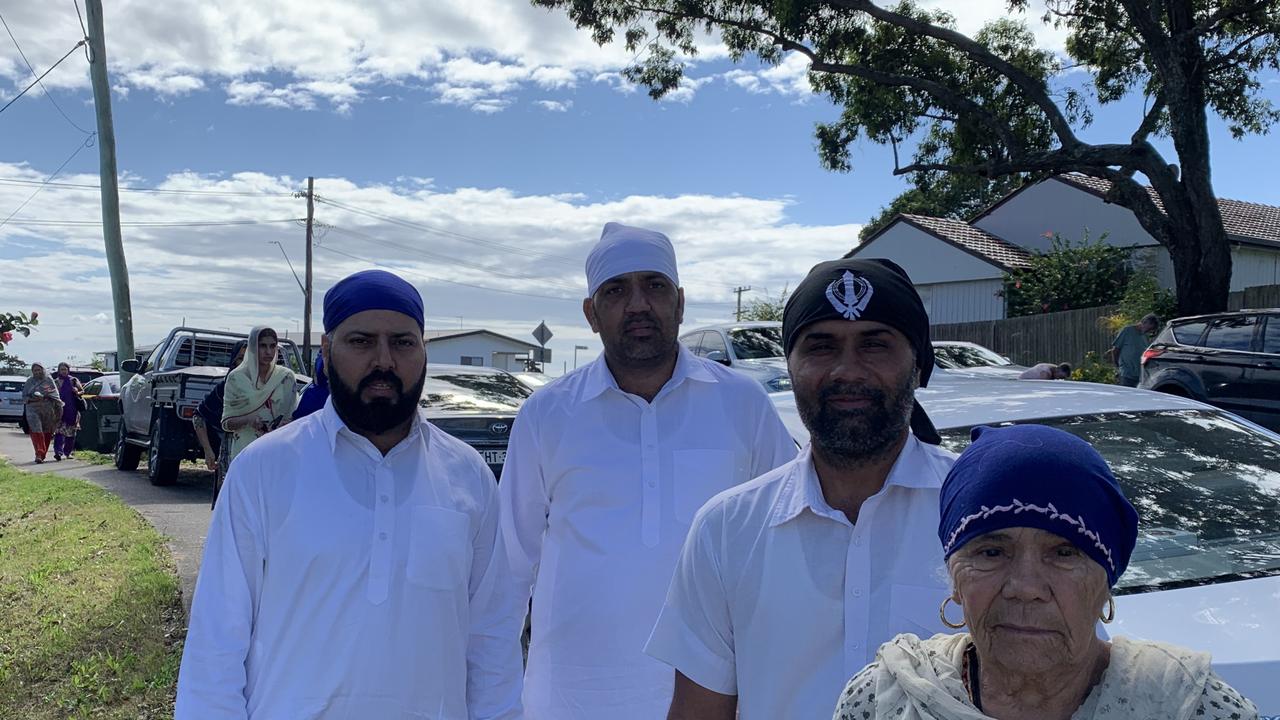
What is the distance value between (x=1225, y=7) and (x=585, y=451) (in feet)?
55.3

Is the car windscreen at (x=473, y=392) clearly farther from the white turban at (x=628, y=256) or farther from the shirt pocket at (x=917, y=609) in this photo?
the shirt pocket at (x=917, y=609)

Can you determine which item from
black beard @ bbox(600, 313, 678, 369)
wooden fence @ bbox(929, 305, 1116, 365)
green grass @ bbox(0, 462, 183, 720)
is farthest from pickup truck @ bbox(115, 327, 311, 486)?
wooden fence @ bbox(929, 305, 1116, 365)

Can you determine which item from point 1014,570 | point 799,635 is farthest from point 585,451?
point 1014,570

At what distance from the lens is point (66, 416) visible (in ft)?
65.8

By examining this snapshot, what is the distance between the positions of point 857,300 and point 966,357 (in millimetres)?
14099

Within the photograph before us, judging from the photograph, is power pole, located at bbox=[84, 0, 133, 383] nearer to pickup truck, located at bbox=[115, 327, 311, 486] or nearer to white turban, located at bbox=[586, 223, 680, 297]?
pickup truck, located at bbox=[115, 327, 311, 486]

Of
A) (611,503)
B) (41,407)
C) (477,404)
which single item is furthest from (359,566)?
(41,407)

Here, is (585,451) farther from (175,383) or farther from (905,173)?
(905,173)

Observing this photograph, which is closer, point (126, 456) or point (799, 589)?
point (799, 589)

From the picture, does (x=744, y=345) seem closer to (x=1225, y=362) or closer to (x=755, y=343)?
(x=755, y=343)

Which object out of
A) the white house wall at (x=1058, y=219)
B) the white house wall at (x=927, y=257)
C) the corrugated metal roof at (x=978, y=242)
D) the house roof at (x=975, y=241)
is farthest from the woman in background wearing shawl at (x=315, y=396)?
the white house wall at (x=1058, y=219)

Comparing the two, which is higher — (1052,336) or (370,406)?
(1052,336)

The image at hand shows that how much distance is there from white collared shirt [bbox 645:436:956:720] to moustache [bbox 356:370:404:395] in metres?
0.98

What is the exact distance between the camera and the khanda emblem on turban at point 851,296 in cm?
220
